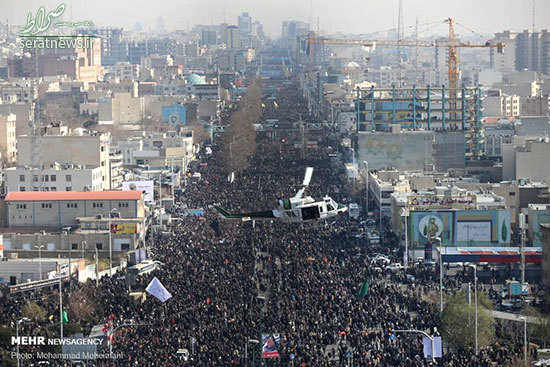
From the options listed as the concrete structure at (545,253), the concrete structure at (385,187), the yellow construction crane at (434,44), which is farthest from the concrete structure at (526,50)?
the concrete structure at (545,253)

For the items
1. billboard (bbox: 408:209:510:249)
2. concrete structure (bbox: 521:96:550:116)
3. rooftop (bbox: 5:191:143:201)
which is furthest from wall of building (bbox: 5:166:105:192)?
concrete structure (bbox: 521:96:550:116)

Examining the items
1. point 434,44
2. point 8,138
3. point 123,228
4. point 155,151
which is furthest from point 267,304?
point 434,44

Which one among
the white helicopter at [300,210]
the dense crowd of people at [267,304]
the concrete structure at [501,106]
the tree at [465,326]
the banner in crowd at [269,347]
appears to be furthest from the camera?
the concrete structure at [501,106]

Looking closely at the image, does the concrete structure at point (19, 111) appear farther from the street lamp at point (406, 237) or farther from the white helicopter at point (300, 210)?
the white helicopter at point (300, 210)

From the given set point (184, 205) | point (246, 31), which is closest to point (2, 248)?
point (184, 205)

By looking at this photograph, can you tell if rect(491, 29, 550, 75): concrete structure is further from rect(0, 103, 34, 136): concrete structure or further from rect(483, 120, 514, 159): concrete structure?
rect(483, 120, 514, 159): concrete structure

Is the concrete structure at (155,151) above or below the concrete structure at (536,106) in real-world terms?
below
